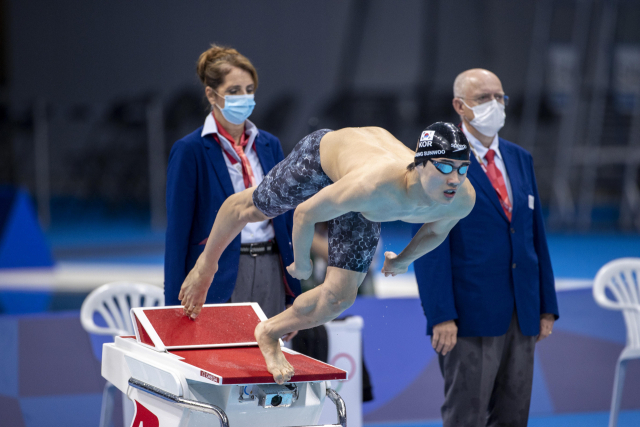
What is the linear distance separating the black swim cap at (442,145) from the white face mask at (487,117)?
1.11m

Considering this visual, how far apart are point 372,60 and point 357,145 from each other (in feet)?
45.6

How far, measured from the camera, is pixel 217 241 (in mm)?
2822

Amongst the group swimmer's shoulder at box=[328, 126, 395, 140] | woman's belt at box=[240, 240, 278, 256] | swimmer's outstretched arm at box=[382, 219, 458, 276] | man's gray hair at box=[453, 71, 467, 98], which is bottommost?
woman's belt at box=[240, 240, 278, 256]

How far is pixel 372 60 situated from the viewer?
52.2ft

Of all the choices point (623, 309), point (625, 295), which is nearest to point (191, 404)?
point (623, 309)

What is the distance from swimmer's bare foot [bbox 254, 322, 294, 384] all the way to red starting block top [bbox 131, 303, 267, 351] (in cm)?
29

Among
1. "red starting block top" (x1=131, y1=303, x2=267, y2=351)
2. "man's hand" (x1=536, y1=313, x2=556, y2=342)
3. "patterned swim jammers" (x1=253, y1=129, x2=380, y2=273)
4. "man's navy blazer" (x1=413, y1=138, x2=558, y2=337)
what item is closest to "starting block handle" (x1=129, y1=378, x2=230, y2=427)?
"red starting block top" (x1=131, y1=303, x2=267, y2=351)

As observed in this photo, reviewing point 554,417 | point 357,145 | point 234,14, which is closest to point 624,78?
point 234,14

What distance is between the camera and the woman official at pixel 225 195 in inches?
123

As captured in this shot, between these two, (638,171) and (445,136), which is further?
(638,171)

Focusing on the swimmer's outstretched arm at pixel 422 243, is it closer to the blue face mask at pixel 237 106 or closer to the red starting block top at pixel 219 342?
the red starting block top at pixel 219 342

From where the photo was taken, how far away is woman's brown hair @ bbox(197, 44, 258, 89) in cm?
326

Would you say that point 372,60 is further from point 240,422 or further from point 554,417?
point 240,422

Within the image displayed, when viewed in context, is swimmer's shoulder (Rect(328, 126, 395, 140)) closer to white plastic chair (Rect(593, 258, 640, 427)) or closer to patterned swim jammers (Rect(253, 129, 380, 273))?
patterned swim jammers (Rect(253, 129, 380, 273))
